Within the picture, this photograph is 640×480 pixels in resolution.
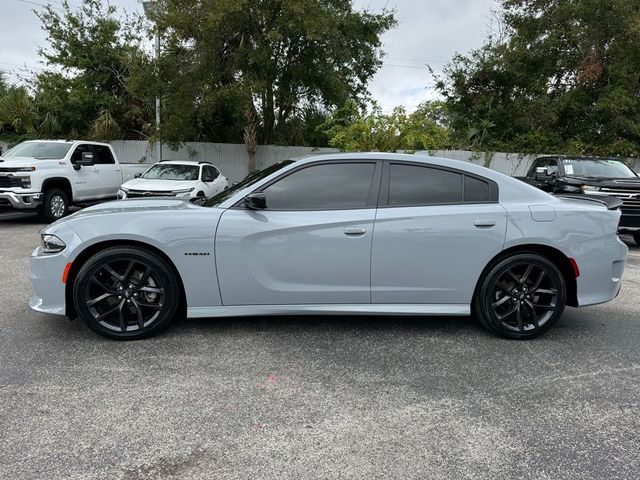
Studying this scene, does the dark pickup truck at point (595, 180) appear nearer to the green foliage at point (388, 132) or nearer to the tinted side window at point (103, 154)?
the green foliage at point (388, 132)

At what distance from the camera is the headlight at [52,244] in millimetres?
3816

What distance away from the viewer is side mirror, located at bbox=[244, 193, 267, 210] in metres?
3.85

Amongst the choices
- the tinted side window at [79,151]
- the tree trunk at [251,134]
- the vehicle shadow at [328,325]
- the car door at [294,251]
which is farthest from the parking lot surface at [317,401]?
the tree trunk at [251,134]

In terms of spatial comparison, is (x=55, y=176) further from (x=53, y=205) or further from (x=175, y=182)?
(x=175, y=182)

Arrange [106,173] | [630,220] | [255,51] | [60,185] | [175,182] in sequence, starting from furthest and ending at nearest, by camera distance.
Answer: [255,51] < [106,173] < [175,182] < [60,185] < [630,220]

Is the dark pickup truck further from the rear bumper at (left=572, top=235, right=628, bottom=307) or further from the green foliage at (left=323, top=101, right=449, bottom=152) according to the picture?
the rear bumper at (left=572, top=235, right=628, bottom=307)

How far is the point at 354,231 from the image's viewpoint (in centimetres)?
389

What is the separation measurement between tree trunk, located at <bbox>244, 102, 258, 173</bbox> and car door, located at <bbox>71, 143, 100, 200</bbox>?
215 inches

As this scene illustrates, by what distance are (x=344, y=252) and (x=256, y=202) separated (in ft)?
2.67

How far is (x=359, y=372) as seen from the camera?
136 inches

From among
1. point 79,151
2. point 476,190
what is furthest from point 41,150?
point 476,190

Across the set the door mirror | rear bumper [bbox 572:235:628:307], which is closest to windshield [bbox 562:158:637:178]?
the door mirror

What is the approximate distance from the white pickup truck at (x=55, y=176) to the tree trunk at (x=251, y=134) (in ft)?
16.5

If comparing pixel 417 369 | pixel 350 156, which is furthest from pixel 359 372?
pixel 350 156
